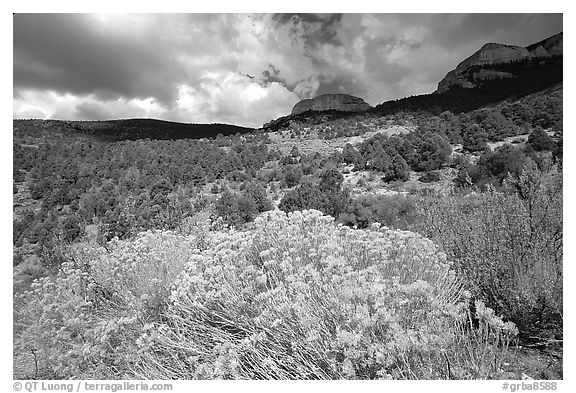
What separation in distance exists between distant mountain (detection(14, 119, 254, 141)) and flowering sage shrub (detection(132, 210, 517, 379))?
24.4 metres

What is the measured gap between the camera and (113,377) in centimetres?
275

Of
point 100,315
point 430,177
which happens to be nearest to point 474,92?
point 430,177

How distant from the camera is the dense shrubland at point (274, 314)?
82.0 inches

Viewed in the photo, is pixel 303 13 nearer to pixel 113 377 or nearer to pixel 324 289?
pixel 324 289

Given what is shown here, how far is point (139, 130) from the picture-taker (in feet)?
97.6

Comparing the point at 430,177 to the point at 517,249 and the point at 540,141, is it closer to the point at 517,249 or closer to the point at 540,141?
the point at 540,141

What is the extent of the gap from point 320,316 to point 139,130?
30.6m

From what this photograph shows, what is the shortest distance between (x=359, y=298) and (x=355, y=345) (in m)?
0.29

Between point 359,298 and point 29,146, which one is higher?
point 29,146

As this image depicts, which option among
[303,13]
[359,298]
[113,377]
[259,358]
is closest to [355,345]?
[359,298]

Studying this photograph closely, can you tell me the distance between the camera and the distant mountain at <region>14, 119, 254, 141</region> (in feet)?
90.8
